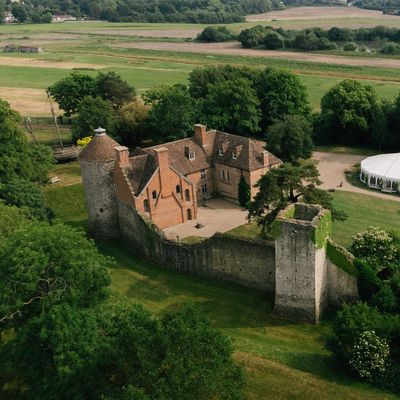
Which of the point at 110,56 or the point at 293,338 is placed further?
the point at 110,56

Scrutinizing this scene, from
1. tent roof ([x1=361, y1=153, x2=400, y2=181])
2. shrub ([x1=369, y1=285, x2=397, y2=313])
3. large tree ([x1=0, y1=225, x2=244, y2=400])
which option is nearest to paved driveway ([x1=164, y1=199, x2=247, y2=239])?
tent roof ([x1=361, y1=153, x2=400, y2=181])

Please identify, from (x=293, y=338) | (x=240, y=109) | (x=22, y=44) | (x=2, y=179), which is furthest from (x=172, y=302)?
(x=22, y=44)

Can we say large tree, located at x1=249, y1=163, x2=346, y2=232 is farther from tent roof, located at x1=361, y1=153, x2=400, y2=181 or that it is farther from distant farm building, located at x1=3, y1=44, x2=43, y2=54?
distant farm building, located at x1=3, y1=44, x2=43, y2=54

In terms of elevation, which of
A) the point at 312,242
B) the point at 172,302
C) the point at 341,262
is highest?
the point at 312,242

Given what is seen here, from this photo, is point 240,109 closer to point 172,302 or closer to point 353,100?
point 353,100

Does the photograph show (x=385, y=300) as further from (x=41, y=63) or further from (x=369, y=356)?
(x=41, y=63)

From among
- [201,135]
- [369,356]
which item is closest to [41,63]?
[201,135]
